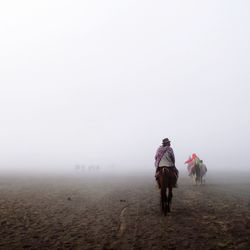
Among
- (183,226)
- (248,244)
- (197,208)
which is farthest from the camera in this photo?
(197,208)

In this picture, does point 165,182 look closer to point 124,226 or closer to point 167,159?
point 167,159

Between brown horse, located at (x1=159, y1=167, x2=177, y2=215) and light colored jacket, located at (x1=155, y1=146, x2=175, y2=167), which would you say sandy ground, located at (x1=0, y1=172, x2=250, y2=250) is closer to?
brown horse, located at (x1=159, y1=167, x2=177, y2=215)

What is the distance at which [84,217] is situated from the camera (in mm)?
12586

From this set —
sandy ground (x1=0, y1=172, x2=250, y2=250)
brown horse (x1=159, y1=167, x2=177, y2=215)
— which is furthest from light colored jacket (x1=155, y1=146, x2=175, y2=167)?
sandy ground (x1=0, y1=172, x2=250, y2=250)

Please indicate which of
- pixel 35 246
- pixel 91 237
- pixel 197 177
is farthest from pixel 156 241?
pixel 197 177

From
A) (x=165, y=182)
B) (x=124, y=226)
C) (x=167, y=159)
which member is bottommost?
(x=124, y=226)

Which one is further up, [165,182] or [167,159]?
[167,159]

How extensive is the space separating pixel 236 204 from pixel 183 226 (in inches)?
232

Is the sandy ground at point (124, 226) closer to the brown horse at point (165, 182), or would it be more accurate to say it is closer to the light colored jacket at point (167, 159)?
the brown horse at point (165, 182)

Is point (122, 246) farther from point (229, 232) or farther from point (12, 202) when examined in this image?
point (12, 202)

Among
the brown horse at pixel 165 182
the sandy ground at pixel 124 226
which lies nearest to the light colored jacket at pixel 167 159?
the brown horse at pixel 165 182

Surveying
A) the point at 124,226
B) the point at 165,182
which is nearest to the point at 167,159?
the point at 165,182

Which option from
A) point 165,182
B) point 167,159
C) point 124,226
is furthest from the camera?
point 167,159

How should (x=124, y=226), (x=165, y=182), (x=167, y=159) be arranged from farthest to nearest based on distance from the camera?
(x=167, y=159) < (x=165, y=182) < (x=124, y=226)
